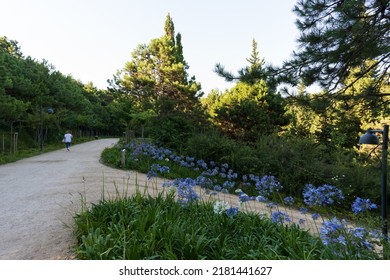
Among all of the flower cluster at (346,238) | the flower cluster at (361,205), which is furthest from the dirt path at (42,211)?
the flower cluster at (346,238)

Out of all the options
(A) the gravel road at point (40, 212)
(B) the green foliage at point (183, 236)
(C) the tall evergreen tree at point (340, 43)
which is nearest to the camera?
(B) the green foliage at point (183, 236)

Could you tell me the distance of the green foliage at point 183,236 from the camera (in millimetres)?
2688

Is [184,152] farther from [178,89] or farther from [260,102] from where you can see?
[178,89]

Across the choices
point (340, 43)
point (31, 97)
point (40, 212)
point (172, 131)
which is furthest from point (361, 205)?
point (31, 97)

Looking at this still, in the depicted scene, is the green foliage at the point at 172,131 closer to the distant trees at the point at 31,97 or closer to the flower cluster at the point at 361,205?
the distant trees at the point at 31,97

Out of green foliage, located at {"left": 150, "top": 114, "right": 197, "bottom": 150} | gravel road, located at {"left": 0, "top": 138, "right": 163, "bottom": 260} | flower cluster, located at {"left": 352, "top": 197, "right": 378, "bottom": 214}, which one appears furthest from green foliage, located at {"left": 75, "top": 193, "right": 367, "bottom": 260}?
green foliage, located at {"left": 150, "top": 114, "right": 197, "bottom": 150}

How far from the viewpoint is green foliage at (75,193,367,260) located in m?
2.69

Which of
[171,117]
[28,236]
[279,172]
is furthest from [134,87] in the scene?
[28,236]

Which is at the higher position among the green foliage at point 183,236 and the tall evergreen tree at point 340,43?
the tall evergreen tree at point 340,43

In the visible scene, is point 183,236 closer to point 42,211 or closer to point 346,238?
point 346,238

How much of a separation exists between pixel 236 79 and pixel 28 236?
15.1 ft

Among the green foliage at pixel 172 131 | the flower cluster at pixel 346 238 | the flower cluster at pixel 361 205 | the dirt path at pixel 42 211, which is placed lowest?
the dirt path at pixel 42 211

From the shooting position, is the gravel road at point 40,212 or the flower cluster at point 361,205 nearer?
the flower cluster at point 361,205

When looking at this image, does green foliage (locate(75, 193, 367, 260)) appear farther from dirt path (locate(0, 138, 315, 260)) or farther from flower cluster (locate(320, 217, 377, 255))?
dirt path (locate(0, 138, 315, 260))
